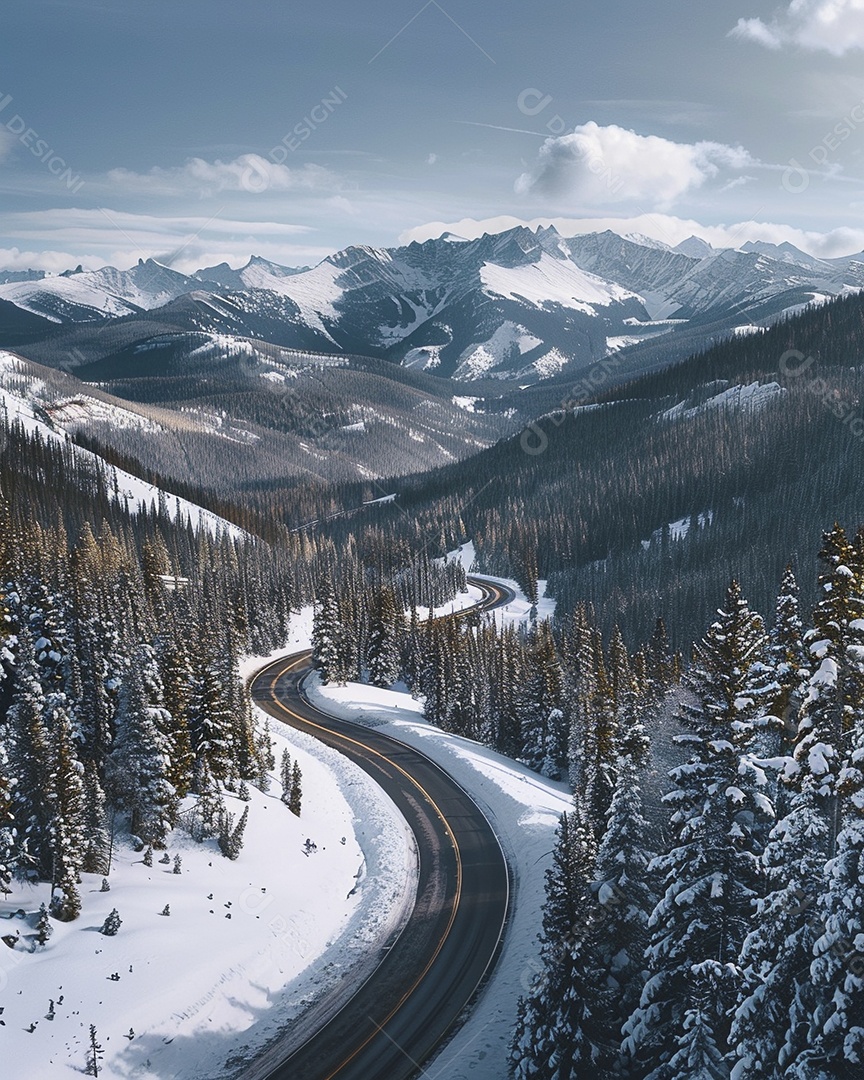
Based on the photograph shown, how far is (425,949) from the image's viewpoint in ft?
111

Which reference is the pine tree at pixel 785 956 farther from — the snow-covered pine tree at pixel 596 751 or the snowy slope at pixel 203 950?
the snowy slope at pixel 203 950

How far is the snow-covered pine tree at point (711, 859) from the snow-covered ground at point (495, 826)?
380 inches

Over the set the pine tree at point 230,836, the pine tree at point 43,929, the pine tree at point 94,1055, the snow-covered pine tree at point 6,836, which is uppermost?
the snow-covered pine tree at point 6,836

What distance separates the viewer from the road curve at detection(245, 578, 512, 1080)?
26.8 metres

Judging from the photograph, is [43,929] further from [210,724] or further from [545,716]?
[545,716]

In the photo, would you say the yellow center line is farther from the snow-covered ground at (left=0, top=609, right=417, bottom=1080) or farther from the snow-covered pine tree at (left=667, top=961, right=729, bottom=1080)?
the snow-covered pine tree at (left=667, top=961, right=729, bottom=1080)

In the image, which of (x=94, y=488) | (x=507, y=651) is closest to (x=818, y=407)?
(x=507, y=651)

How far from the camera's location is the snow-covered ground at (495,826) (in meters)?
26.8

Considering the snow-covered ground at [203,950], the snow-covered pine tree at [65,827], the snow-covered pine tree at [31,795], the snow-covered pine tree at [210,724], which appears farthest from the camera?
the snow-covered pine tree at [210,724]

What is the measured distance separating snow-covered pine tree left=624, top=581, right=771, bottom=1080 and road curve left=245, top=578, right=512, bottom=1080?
41.1 feet

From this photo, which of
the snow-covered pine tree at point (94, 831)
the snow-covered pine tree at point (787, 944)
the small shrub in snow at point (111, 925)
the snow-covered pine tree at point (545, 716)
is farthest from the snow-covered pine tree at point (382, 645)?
the snow-covered pine tree at point (787, 944)

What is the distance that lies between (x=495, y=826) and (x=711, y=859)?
29.6 metres

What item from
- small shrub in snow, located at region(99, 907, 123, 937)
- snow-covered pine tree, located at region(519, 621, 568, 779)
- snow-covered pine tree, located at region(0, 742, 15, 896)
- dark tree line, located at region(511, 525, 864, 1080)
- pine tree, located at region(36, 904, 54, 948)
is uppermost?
dark tree line, located at region(511, 525, 864, 1080)

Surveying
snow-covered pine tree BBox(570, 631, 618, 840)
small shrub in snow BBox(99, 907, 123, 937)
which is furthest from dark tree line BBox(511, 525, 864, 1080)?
small shrub in snow BBox(99, 907, 123, 937)
